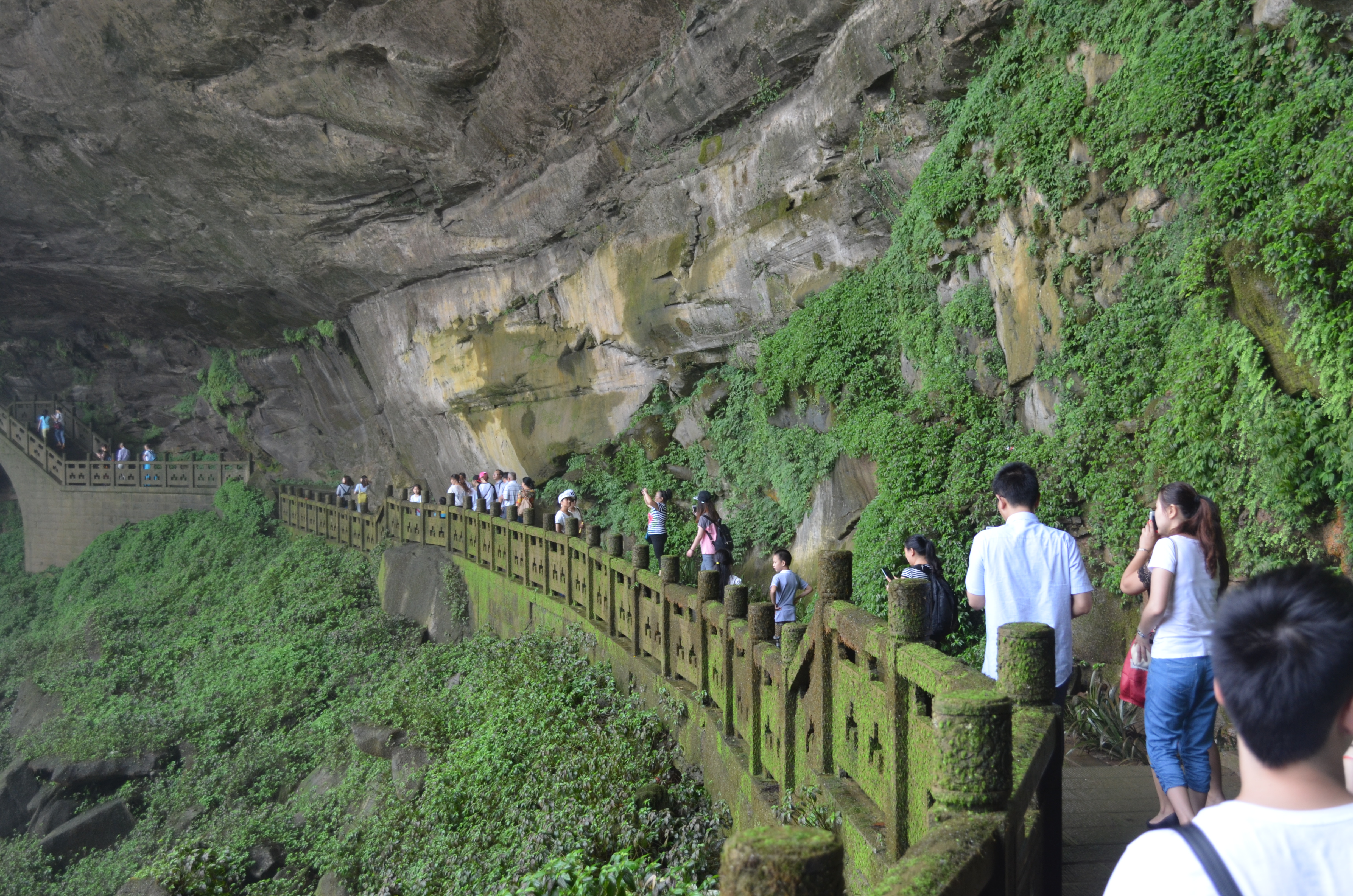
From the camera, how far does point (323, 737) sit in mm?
10984

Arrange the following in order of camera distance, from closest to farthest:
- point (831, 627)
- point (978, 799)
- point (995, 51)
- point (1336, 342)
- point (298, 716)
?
point (978, 799) < point (831, 627) < point (1336, 342) < point (995, 51) < point (298, 716)

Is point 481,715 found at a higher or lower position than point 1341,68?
lower

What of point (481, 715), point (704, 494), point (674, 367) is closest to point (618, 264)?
point (674, 367)

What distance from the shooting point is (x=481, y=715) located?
8.48 metres

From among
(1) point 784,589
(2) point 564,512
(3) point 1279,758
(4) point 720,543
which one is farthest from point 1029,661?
(2) point 564,512

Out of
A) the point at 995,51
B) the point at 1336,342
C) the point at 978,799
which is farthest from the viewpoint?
the point at 995,51

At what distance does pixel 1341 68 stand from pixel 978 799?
5615 millimetres

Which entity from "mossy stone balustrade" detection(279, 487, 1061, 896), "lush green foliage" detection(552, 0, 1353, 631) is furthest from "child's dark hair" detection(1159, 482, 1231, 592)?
"lush green foliage" detection(552, 0, 1353, 631)

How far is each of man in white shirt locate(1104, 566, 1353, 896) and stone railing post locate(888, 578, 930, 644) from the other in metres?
1.51

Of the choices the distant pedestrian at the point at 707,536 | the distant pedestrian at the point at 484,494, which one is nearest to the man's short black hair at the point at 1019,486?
the distant pedestrian at the point at 707,536

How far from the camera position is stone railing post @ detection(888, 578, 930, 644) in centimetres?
307

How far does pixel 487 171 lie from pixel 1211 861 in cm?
1505

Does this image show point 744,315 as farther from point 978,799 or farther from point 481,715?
point 978,799

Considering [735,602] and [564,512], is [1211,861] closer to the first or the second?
[735,602]
